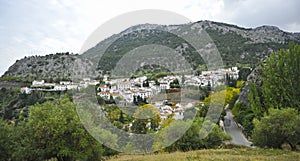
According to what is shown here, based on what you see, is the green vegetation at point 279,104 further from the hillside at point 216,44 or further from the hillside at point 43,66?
the hillside at point 43,66

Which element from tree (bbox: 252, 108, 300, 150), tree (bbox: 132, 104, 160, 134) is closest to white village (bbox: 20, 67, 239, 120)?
tree (bbox: 132, 104, 160, 134)

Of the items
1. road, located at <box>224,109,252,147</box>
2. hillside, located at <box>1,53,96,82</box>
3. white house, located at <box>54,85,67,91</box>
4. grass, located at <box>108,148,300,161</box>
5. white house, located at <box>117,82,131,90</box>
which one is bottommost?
road, located at <box>224,109,252,147</box>

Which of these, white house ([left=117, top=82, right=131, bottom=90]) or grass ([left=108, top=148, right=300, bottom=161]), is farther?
white house ([left=117, top=82, right=131, bottom=90])

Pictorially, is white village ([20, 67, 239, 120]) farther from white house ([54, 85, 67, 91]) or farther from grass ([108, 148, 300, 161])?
grass ([108, 148, 300, 161])

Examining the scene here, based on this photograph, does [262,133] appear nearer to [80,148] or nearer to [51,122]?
[80,148]

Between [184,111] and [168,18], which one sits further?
[184,111]

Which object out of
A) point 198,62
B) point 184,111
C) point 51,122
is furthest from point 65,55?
point 51,122

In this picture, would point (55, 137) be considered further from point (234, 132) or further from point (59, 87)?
point (59, 87)
